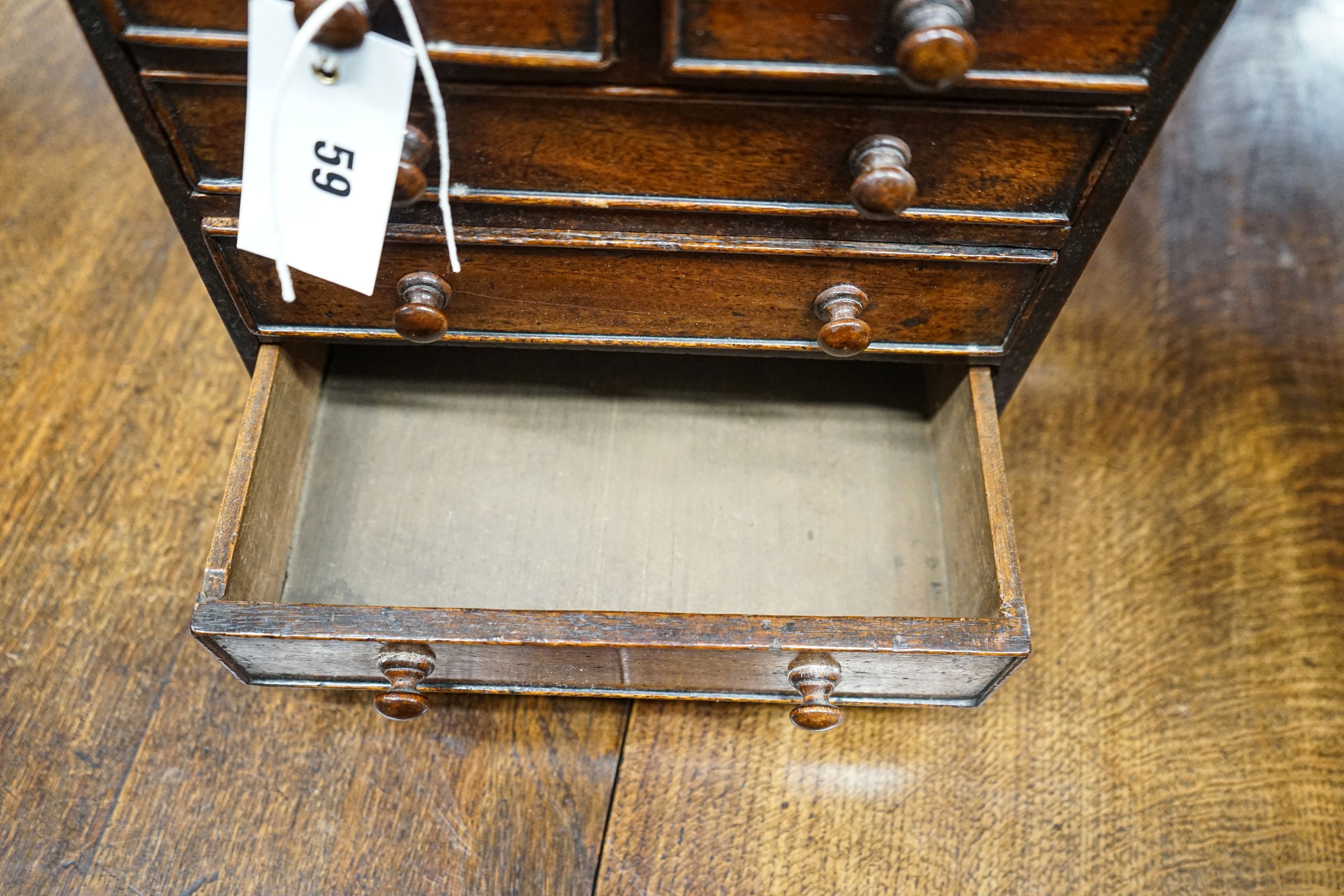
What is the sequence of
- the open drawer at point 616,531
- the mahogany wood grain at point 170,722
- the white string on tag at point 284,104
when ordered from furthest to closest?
the mahogany wood grain at point 170,722 → the open drawer at point 616,531 → the white string on tag at point 284,104

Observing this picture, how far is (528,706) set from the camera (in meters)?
0.92

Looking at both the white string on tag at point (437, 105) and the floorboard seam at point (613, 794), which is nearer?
the white string on tag at point (437, 105)

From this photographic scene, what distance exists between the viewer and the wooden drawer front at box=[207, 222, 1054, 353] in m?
0.72

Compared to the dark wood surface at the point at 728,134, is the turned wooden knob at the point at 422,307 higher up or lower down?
lower down

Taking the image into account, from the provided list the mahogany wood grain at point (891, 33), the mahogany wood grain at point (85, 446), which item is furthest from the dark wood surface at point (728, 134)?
the mahogany wood grain at point (85, 446)

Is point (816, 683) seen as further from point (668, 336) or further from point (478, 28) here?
point (478, 28)

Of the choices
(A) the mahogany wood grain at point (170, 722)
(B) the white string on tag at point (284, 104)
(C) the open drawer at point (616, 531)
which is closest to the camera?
(B) the white string on tag at point (284, 104)

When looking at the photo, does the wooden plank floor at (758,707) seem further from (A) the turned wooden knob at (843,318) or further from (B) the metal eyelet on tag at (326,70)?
(B) the metal eyelet on tag at (326,70)

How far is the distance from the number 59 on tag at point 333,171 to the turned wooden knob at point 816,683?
43 cm

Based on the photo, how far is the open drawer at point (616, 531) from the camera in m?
0.72

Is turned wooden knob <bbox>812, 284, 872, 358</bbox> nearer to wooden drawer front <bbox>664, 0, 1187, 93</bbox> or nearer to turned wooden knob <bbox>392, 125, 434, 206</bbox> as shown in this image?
wooden drawer front <bbox>664, 0, 1187, 93</bbox>

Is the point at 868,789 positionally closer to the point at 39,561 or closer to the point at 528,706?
the point at 528,706

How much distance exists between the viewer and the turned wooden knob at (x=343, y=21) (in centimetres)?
54

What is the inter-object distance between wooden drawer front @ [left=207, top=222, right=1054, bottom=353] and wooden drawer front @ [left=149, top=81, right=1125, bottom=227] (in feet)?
0.12
